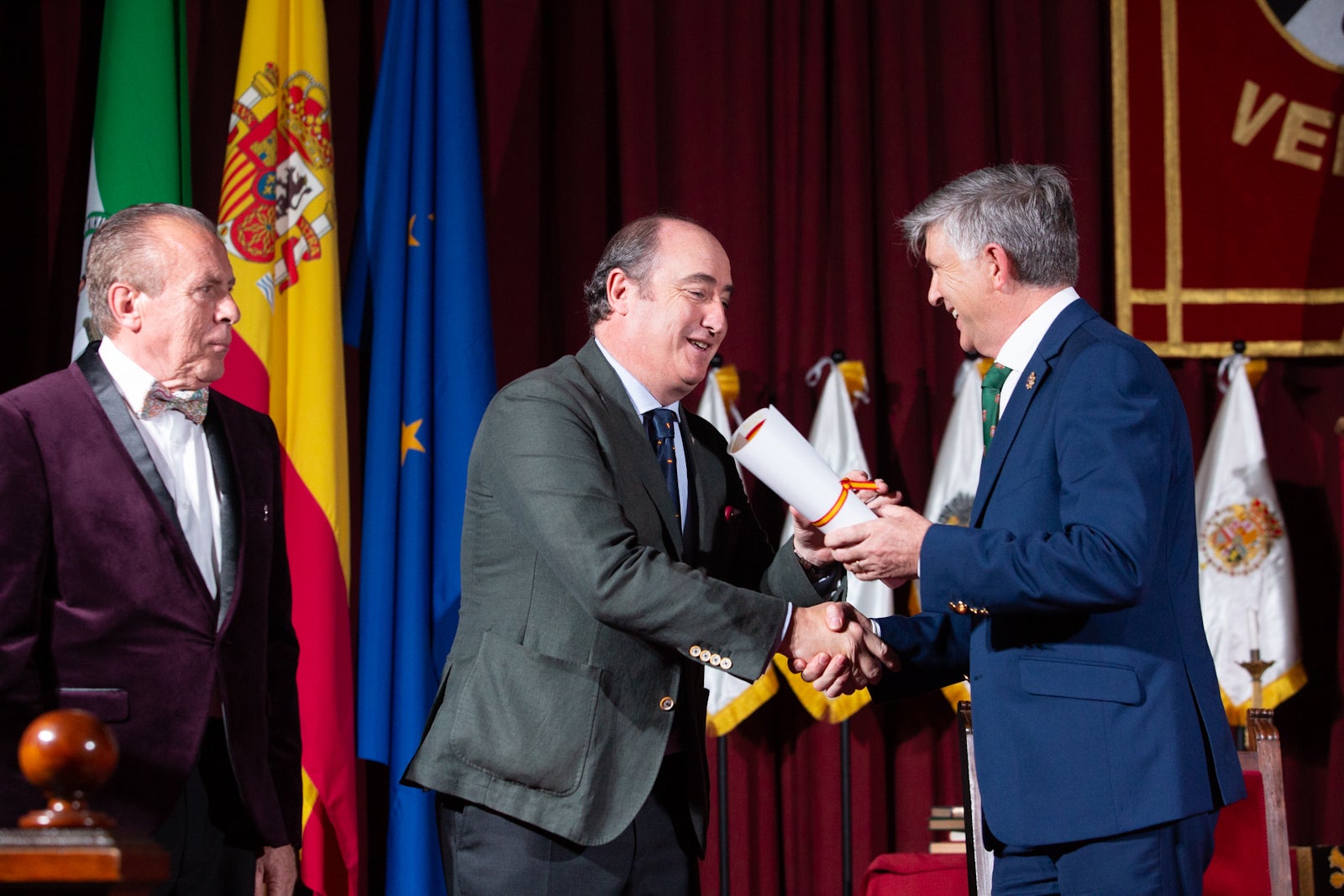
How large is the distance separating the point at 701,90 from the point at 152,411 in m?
2.62

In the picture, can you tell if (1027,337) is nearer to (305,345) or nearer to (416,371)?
(416,371)

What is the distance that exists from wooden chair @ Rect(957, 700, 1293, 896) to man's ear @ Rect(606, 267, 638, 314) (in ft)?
4.06

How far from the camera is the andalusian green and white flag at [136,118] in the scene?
361cm

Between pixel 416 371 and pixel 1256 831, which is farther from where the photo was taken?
pixel 416 371

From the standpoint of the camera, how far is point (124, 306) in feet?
7.77

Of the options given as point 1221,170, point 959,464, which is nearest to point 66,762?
point 959,464

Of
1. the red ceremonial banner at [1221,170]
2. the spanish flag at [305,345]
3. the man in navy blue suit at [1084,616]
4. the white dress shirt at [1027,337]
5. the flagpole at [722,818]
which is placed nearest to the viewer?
the man in navy blue suit at [1084,616]

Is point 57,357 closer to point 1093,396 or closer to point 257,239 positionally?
point 257,239

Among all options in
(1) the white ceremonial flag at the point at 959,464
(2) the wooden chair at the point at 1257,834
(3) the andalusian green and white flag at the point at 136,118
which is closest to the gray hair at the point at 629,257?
(3) the andalusian green and white flag at the point at 136,118

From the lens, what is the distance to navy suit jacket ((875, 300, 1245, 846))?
190 cm

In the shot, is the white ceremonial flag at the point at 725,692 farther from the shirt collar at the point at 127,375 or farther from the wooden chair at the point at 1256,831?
the shirt collar at the point at 127,375

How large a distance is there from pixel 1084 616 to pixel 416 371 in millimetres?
2385

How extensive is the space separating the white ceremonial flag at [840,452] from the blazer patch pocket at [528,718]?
1863 millimetres

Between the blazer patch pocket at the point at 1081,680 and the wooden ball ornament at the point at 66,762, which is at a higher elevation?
the wooden ball ornament at the point at 66,762
